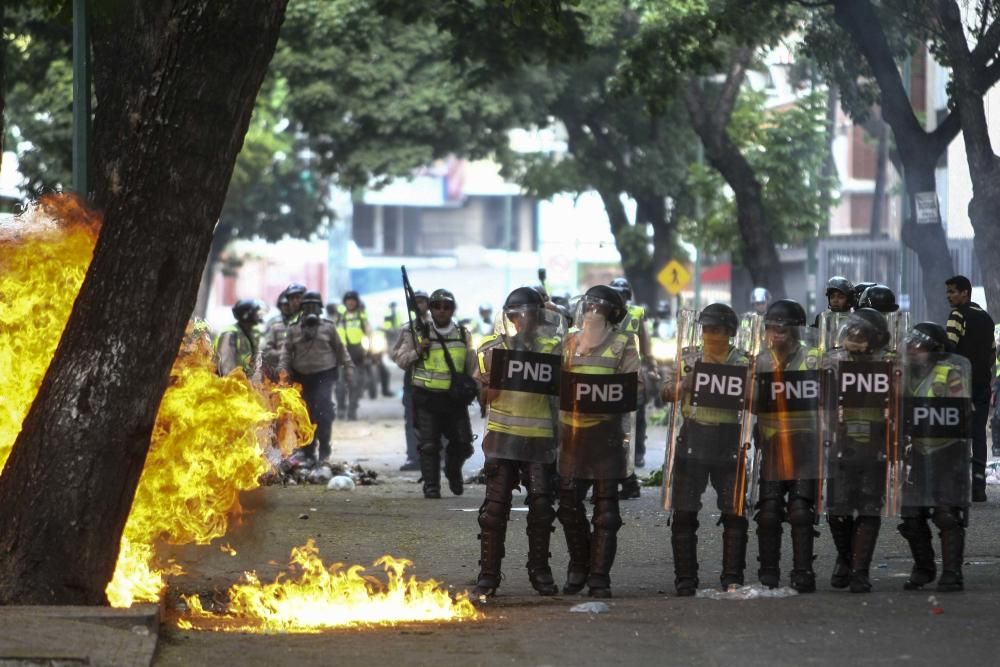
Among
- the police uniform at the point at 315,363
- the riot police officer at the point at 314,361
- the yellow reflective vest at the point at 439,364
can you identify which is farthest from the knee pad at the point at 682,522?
the police uniform at the point at 315,363

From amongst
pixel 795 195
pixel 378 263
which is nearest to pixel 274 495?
pixel 795 195

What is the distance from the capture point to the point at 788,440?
9.70 meters

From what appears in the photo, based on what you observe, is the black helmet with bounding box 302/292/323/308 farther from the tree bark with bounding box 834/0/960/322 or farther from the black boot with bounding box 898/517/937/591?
the black boot with bounding box 898/517/937/591

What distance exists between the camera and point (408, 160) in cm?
3475

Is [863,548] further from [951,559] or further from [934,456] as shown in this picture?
[934,456]

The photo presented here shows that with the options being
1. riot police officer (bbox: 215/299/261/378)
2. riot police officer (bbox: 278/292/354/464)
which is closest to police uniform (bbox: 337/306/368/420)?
riot police officer (bbox: 278/292/354/464)

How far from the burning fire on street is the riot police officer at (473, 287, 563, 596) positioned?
0.48 meters

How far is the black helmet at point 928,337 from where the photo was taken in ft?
32.6

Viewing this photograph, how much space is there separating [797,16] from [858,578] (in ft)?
44.9

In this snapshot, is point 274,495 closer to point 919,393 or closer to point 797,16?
point 919,393

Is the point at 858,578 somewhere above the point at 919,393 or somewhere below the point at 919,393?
below

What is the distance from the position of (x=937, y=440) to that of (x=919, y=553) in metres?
0.63

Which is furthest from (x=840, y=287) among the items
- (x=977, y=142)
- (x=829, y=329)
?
(x=977, y=142)

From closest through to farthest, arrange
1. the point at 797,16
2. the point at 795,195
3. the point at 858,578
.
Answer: the point at 858,578
the point at 797,16
the point at 795,195
